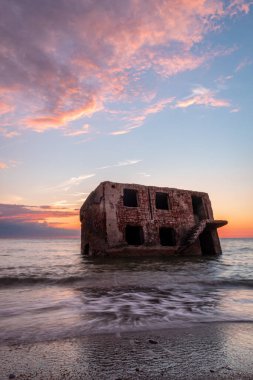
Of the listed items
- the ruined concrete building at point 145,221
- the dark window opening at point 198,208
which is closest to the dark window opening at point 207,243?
the ruined concrete building at point 145,221

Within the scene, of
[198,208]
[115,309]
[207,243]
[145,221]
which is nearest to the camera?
[115,309]

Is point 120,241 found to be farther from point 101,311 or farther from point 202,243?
point 101,311

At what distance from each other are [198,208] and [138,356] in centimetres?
1807

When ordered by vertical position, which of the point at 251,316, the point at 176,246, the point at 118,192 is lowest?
the point at 251,316

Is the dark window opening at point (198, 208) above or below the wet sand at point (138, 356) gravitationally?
above

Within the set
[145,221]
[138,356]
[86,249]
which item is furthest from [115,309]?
[86,249]

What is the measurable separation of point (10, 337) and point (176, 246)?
14824mm

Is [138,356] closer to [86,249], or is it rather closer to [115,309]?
[115,309]

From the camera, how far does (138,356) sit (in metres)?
2.04

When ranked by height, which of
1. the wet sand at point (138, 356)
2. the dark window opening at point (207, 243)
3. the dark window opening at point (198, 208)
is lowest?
the wet sand at point (138, 356)

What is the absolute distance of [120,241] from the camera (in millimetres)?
14492

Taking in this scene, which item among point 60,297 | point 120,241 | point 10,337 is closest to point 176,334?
point 10,337

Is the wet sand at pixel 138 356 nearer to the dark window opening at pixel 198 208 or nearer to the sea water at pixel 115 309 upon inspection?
the sea water at pixel 115 309

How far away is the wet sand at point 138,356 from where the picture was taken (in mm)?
1721
